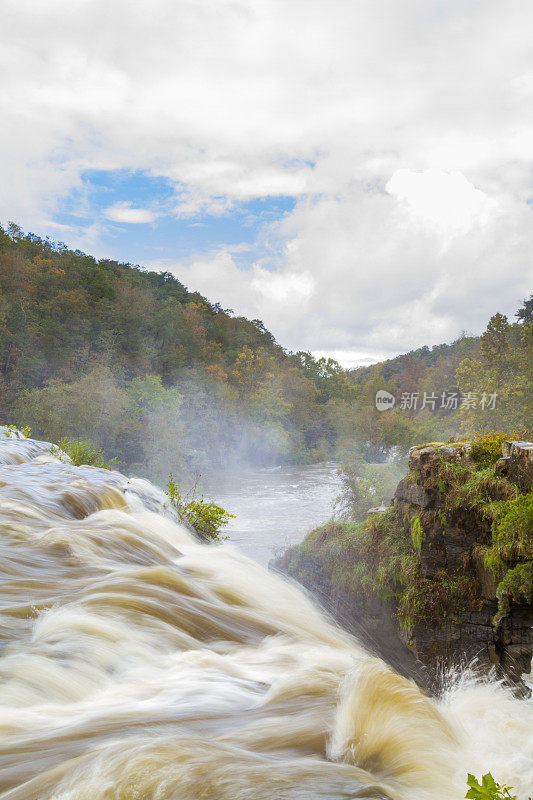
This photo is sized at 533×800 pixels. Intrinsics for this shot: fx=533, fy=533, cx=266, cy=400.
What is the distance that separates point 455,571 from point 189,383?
40.7 meters

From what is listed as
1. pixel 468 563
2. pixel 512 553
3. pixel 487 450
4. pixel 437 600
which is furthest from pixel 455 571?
pixel 487 450

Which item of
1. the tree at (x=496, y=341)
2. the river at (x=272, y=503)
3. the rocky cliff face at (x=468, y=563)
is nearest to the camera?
the rocky cliff face at (x=468, y=563)

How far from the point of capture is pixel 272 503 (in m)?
27.5

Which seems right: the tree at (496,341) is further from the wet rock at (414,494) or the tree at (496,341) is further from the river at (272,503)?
the wet rock at (414,494)

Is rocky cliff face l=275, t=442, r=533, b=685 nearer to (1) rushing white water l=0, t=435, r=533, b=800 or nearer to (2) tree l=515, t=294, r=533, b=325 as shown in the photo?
(1) rushing white water l=0, t=435, r=533, b=800

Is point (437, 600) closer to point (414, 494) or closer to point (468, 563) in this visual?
point (468, 563)

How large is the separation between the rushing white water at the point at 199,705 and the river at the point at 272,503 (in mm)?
11633

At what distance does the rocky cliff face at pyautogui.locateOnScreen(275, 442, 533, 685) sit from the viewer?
8.38 metres

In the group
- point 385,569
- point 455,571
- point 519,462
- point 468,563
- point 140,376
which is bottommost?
point 385,569

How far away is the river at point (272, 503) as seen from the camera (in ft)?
64.2

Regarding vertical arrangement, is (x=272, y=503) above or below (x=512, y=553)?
below

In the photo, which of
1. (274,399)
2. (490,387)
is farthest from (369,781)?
(274,399)

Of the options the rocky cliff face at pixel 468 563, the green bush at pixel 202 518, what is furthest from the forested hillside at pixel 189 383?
the rocky cliff face at pixel 468 563

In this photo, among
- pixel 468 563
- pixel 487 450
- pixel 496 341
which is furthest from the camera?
pixel 496 341
